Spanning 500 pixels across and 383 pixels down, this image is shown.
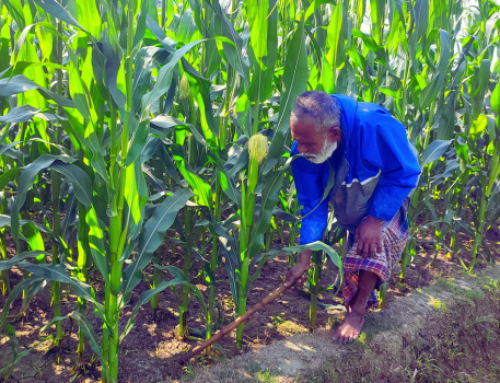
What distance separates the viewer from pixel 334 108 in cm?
222

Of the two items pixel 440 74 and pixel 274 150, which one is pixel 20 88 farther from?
pixel 440 74

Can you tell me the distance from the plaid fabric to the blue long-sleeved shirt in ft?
0.74

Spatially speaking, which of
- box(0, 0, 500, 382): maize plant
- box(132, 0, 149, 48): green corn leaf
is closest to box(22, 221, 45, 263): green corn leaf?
box(0, 0, 500, 382): maize plant

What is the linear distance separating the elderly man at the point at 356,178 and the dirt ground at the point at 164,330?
0.54 meters

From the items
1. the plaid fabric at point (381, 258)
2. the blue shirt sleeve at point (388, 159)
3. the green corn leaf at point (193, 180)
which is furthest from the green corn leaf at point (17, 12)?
the plaid fabric at point (381, 258)

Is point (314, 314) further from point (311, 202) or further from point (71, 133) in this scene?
point (71, 133)

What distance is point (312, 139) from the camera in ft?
7.18

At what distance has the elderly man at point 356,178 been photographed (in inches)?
87.2

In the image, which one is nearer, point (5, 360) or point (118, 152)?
point (118, 152)

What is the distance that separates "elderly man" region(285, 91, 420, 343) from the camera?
2.21m

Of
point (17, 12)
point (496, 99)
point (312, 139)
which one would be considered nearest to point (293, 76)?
point (312, 139)

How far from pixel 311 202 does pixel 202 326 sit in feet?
3.91

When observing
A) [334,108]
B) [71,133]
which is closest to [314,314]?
[334,108]

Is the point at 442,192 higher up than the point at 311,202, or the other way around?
the point at 311,202
